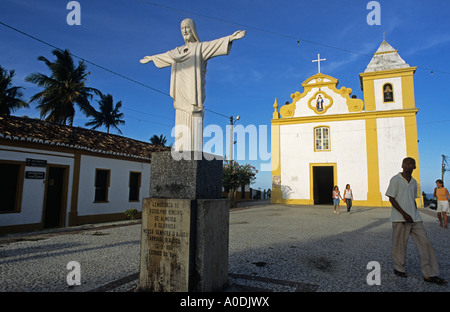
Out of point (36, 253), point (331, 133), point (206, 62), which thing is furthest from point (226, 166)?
point (206, 62)

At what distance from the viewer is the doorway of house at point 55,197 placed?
403 inches

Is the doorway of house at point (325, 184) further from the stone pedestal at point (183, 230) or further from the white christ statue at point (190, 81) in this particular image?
the stone pedestal at point (183, 230)

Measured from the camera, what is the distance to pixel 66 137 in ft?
37.4

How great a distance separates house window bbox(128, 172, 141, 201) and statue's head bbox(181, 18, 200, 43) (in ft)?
36.7

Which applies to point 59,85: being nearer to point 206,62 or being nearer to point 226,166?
point 226,166

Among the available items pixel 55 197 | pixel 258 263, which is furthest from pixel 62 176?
pixel 258 263

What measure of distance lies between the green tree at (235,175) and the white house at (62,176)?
19.2 ft

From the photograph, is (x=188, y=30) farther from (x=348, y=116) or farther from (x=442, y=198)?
(x=348, y=116)

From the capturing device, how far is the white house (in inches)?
359
